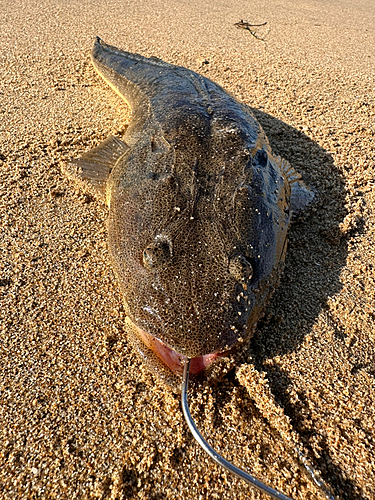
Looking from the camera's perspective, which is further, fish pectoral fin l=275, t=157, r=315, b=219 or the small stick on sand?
the small stick on sand

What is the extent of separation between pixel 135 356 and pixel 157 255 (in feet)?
1.88

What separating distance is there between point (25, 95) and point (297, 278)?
130 inches

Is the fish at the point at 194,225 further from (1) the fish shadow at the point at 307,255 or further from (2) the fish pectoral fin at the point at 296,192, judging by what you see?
(1) the fish shadow at the point at 307,255

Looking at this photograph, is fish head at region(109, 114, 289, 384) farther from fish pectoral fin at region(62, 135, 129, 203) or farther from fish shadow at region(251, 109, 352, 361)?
fish pectoral fin at region(62, 135, 129, 203)

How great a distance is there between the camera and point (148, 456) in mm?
1760

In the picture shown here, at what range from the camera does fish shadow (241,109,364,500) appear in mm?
1922

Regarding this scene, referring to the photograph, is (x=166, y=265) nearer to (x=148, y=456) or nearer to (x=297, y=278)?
(x=148, y=456)

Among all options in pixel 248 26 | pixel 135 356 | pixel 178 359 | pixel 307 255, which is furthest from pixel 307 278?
pixel 248 26

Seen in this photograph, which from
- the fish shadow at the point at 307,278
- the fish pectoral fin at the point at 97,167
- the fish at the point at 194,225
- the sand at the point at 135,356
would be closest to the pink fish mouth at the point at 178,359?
the fish at the point at 194,225

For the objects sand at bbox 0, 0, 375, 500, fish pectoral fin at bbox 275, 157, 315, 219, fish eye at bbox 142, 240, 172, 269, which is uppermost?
fish eye at bbox 142, 240, 172, 269

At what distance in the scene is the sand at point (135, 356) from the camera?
5.70ft

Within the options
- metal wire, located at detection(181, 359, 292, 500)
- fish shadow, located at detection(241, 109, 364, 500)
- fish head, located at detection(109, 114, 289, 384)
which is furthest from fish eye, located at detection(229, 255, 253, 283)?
metal wire, located at detection(181, 359, 292, 500)

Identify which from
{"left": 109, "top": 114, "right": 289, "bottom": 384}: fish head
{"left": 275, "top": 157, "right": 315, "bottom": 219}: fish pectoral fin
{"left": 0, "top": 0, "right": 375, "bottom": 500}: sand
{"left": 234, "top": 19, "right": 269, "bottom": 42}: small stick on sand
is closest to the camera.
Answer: {"left": 0, "top": 0, "right": 375, "bottom": 500}: sand

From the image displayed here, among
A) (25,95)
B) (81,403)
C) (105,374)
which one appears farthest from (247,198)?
(25,95)
